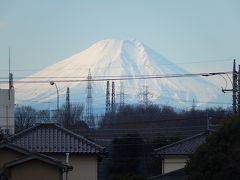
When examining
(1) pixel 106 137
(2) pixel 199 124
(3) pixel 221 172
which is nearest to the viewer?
(3) pixel 221 172

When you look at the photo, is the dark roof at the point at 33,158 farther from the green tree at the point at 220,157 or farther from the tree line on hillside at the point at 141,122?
the tree line on hillside at the point at 141,122

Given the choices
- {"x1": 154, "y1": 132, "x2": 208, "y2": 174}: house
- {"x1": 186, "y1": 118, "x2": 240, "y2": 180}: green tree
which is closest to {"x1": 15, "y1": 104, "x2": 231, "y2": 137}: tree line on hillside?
{"x1": 154, "y1": 132, "x2": 208, "y2": 174}: house

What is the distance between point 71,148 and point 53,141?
143 cm

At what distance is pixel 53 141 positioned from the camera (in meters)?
33.7

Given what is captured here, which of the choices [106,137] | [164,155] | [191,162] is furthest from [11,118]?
[191,162]

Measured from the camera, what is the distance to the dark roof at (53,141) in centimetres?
3261

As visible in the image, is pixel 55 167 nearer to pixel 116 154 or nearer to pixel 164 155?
pixel 164 155

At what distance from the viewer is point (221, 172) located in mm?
19859

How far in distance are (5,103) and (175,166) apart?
34445 millimetres

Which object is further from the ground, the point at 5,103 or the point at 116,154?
the point at 5,103

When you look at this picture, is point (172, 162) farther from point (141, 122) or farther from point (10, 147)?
point (141, 122)

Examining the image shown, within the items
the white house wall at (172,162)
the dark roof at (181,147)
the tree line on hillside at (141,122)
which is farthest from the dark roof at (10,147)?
the tree line on hillside at (141,122)

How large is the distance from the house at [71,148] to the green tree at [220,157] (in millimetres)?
11874

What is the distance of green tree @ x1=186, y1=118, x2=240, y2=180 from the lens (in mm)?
19781
